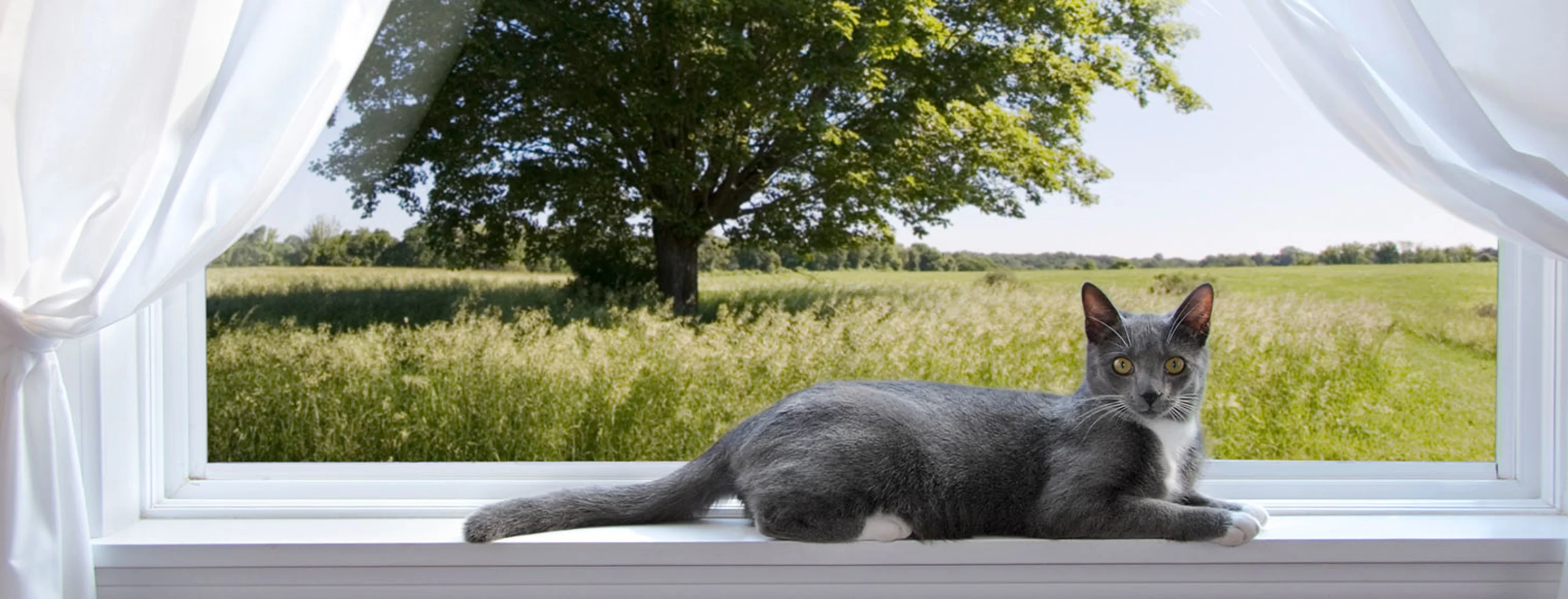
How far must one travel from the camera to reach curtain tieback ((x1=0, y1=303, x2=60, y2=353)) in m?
1.16

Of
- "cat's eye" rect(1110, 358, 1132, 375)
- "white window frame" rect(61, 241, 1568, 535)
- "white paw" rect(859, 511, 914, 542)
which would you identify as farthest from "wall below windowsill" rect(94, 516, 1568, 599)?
"cat's eye" rect(1110, 358, 1132, 375)

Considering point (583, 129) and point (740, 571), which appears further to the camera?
point (583, 129)

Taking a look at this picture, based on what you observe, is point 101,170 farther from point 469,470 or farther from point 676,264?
point 676,264

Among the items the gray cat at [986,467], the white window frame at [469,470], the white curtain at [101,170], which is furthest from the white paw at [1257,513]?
the white curtain at [101,170]

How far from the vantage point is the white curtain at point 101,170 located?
118 cm

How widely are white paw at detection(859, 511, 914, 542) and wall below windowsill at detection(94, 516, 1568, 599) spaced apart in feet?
0.03

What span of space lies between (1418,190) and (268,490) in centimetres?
165

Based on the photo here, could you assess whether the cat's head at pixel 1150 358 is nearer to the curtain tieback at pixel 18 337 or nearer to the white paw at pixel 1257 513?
the white paw at pixel 1257 513

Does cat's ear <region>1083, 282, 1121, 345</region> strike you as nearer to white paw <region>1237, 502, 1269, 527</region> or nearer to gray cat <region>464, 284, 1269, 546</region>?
gray cat <region>464, 284, 1269, 546</region>

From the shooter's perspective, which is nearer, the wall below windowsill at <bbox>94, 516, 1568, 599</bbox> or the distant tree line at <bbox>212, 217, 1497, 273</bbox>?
the wall below windowsill at <bbox>94, 516, 1568, 599</bbox>

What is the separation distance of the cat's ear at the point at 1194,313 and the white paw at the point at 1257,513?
0.24 m

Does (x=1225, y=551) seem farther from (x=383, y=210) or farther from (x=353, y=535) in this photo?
(x=383, y=210)

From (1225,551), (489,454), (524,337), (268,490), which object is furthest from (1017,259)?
(268,490)

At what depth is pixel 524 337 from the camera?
5.45 ft
